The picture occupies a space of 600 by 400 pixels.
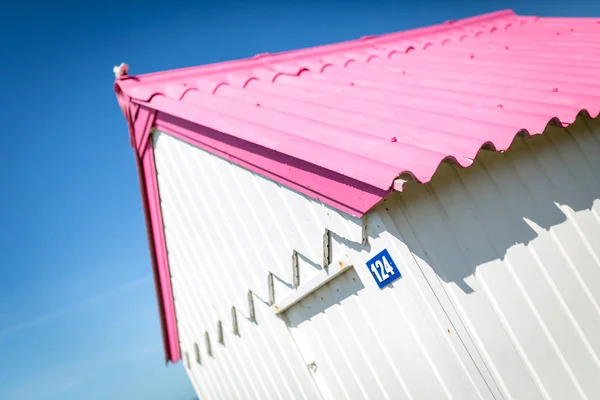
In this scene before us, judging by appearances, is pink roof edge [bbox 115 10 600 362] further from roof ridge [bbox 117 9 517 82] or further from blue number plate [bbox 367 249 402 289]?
blue number plate [bbox 367 249 402 289]

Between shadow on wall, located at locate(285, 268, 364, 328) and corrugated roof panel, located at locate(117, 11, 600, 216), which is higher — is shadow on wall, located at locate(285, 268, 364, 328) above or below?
below

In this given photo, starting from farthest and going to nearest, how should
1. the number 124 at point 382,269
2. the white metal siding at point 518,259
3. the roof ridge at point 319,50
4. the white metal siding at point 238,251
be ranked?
1. the roof ridge at point 319,50
2. the white metal siding at point 238,251
3. the number 124 at point 382,269
4. the white metal siding at point 518,259

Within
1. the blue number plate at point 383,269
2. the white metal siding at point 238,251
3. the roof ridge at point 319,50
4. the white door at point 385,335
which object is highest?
the roof ridge at point 319,50

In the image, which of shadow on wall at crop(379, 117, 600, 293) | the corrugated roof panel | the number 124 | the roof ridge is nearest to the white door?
the number 124

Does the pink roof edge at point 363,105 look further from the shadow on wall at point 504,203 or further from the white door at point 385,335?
the white door at point 385,335

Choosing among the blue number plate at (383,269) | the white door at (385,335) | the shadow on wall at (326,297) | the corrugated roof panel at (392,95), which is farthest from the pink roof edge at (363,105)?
the shadow on wall at (326,297)

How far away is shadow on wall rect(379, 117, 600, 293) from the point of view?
303cm

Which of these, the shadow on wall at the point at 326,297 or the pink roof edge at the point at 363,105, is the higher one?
the pink roof edge at the point at 363,105

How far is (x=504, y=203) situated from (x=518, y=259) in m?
0.38

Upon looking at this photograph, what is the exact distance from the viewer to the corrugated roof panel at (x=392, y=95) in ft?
10.3

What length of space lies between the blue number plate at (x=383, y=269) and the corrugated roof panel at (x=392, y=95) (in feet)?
1.80

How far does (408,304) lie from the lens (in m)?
3.08

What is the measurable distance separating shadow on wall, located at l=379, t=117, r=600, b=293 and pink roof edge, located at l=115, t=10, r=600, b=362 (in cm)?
26

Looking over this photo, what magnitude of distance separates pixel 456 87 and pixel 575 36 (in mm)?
2874
